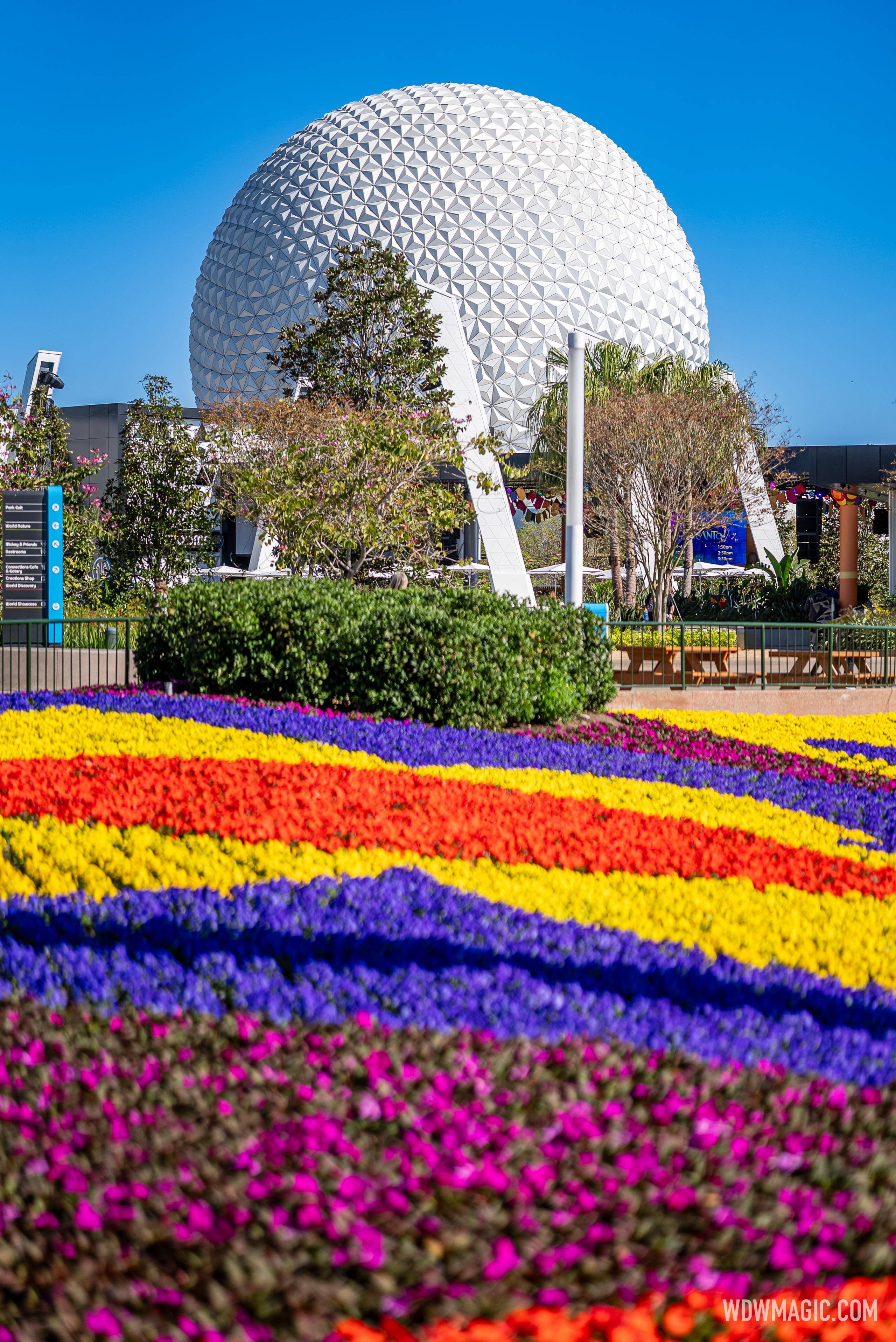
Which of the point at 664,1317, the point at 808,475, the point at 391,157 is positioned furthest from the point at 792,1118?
the point at 391,157

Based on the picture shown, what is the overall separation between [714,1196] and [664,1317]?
13.4 inches

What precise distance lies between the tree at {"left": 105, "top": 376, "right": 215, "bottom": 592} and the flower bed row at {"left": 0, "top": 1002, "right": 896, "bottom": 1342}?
2639 cm

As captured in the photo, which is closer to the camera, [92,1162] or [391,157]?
[92,1162]

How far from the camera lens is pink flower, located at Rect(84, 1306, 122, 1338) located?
81.3 inches

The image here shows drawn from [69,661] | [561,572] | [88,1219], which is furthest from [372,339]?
[88,1219]

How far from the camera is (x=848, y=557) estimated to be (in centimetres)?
3061

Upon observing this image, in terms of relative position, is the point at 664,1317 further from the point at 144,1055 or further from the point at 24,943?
the point at 24,943

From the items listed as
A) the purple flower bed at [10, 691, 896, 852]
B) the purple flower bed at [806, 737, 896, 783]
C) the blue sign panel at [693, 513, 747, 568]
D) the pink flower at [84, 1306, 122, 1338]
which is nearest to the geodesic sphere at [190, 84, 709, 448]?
the blue sign panel at [693, 513, 747, 568]

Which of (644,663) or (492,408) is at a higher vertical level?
(492,408)

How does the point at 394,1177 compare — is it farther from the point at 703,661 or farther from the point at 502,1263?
the point at 703,661

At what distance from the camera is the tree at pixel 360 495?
16.4 metres

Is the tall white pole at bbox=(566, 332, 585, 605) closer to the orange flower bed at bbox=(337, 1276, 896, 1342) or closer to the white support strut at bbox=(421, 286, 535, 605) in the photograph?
the white support strut at bbox=(421, 286, 535, 605)

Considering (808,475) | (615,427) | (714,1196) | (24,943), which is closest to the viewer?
(714,1196)

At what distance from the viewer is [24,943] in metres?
4.01
